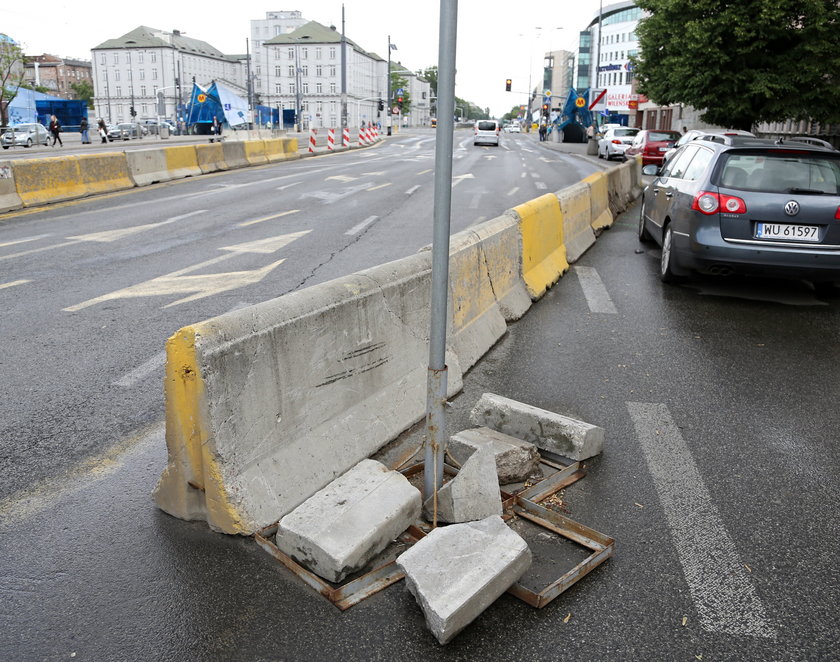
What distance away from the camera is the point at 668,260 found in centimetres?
880

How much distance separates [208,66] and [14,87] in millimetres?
74188

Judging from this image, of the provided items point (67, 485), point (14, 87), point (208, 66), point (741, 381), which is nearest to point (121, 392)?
point (67, 485)

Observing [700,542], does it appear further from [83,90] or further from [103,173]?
[83,90]

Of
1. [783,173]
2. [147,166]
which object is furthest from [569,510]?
[147,166]

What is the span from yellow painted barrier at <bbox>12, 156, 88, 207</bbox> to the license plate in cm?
1296

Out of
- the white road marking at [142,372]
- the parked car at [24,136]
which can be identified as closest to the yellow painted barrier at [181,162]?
the white road marking at [142,372]

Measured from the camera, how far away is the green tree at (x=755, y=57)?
70.2 ft

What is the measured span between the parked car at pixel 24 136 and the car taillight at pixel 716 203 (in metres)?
42.4

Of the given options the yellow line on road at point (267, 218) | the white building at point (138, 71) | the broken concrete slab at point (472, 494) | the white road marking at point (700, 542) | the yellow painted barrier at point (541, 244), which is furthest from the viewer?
the white building at point (138, 71)

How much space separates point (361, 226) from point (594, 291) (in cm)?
539

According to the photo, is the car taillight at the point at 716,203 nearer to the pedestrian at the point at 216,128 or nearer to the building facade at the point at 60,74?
the pedestrian at the point at 216,128

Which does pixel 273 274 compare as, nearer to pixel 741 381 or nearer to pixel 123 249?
pixel 123 249

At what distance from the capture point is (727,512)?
373 cm

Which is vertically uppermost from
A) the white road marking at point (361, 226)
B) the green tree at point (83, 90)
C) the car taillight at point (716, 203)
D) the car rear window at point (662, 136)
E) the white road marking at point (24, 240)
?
the green tree at point (83, 90)
